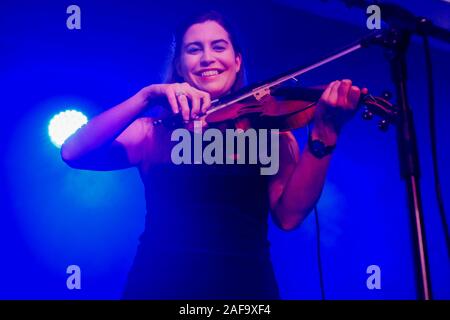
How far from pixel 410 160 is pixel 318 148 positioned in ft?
1.23

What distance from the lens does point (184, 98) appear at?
1.45 metres

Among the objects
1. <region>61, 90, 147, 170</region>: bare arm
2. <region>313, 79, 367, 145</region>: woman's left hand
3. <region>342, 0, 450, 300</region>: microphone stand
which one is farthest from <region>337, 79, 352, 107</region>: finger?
<region>61, 90, 147, 170</region>: bare arm

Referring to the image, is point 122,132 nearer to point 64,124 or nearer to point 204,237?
point 64,124

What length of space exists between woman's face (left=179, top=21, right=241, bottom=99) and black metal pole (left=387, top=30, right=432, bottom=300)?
18.0 inches

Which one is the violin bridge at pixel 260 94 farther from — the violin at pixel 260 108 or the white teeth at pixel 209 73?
the white teeth at pixel 209 73

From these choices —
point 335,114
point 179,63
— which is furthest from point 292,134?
point 179,63

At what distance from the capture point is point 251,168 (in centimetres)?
150

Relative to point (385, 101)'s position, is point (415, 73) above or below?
above

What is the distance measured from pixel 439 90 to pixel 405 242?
50 cm

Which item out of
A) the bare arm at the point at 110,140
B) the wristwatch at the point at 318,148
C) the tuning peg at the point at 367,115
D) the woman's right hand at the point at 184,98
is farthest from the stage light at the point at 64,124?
the tuning peg at the point at 367,115

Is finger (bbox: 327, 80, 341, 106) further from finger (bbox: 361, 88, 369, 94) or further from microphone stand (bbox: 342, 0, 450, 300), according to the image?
microphone stand (bbox: 342, 0, 450, 300)

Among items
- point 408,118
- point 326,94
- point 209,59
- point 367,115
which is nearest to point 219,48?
point 209,59

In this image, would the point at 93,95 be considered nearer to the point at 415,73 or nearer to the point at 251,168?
the point at 251,168

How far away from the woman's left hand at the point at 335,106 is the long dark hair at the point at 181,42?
8.6 inches
